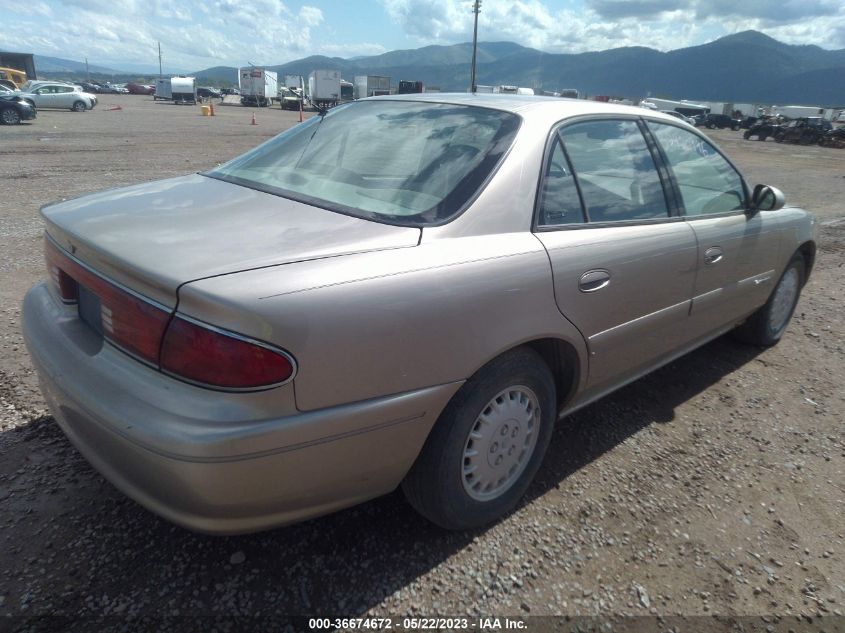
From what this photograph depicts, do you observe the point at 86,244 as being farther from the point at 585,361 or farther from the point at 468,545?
the point at 585,361

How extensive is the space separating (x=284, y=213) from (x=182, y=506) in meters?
1.03

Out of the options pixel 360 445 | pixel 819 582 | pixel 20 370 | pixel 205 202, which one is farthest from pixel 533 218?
pixel 20 370

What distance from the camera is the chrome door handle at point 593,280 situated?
2.36 meters

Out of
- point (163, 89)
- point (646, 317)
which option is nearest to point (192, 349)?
point (646, 317)

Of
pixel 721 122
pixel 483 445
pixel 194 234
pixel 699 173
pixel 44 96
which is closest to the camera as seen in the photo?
pixel 194 234

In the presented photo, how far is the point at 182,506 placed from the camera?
1.68 metres

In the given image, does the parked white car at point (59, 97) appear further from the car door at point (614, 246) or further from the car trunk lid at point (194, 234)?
the car door at point (614, 246)

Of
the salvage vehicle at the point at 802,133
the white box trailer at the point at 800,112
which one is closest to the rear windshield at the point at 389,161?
the salvage vehicle at the point at 802,133

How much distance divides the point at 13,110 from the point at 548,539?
992 inches

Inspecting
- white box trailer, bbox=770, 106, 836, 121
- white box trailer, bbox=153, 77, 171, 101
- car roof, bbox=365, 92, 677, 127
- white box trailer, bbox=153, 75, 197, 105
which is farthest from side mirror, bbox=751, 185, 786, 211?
white box trailer, bbox=770, 106, 836, 121

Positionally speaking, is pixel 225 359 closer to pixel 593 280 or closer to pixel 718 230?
pixel 593 280

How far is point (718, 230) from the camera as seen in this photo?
10.5 feet

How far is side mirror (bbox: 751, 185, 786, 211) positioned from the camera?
11.6 feet

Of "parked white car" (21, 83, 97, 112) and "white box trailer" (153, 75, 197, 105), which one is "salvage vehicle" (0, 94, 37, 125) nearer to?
"parked white car" (21, 83, 97, 112)
